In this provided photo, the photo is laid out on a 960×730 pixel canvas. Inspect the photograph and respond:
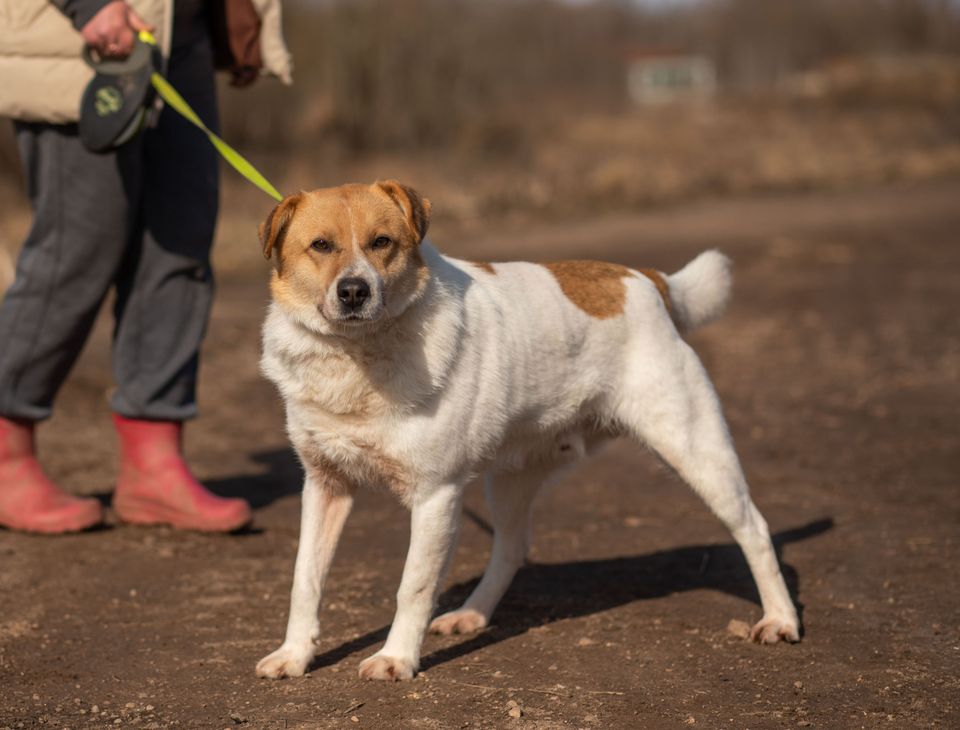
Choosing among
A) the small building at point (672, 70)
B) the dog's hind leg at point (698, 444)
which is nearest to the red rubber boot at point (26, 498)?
the dog's hind leg at point (698, 444)

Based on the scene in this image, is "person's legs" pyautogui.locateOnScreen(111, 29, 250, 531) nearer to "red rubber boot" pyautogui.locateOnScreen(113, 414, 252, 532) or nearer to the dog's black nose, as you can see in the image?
"red rubber boot" pyautogui.locateOnScreen(113, 414, 252, 532)

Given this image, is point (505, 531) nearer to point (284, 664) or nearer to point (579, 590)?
point (579, 590)

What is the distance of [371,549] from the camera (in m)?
4.79

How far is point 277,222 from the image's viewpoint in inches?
138

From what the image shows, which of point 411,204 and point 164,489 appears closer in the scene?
point 411,204

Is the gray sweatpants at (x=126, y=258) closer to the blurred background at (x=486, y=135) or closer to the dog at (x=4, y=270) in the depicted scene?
the dog at (x=4, y=270)

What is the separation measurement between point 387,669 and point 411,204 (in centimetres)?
128

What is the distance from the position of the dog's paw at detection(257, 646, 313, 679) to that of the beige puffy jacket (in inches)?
82.1

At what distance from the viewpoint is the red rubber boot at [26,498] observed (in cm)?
488

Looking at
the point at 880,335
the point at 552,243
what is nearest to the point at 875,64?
the point at 552,243

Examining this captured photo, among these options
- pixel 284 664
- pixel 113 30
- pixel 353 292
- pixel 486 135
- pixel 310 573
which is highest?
pixel 113 30

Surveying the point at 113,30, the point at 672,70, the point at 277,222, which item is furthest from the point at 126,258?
the point at 672,70

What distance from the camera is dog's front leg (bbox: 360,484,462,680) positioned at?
3.48 meters

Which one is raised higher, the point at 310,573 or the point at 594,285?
the point at 594,285
